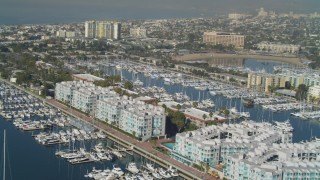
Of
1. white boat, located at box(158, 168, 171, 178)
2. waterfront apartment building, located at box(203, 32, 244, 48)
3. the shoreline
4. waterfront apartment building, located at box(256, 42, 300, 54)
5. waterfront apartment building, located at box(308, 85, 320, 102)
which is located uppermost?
waterfront apartment building, located at box(203, 32, 244, 48)

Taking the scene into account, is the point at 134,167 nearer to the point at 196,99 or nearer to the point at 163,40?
the point at 196,99

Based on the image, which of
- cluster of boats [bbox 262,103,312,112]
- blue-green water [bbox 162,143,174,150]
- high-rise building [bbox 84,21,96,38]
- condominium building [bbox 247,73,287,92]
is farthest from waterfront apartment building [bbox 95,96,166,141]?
high-rise building [bbox 84,21,96,38]

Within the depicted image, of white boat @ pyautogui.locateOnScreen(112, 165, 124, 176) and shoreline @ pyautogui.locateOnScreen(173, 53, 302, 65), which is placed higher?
shoreline @ pyautogui.locateOnScreen(173, 53, 302, 65)

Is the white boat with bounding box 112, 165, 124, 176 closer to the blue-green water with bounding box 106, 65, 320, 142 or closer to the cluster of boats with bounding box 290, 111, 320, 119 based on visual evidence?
the blue-green water with bounding box 106, 65, 320, 142

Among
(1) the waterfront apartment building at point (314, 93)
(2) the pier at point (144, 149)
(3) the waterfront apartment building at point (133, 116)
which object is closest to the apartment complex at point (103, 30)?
(1) the waterfront apartment building at point (314, 93)

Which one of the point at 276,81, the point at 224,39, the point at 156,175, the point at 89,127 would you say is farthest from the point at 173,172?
the point at 224,39

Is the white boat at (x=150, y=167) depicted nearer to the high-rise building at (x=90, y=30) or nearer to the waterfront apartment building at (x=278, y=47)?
the waterfront apartment building at (x=278, y=47)

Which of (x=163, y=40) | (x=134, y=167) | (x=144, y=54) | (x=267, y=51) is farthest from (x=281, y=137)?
(x=163, y=40)
